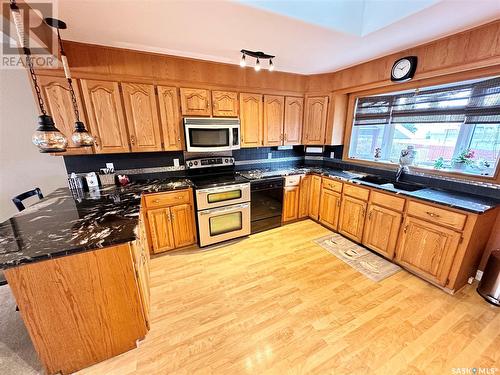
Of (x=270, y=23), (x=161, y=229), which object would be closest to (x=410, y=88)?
(x=270, y=23)

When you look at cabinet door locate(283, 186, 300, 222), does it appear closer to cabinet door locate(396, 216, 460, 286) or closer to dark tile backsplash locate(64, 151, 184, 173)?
cabinet door locate(396, 216, 460, 286)

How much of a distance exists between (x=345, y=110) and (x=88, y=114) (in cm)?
373

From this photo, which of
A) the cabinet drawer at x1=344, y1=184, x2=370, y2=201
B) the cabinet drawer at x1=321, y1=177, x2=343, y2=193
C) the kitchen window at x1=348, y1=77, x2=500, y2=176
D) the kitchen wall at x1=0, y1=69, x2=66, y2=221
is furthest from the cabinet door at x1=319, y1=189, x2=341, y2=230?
the kitchen wall at x1=0, y1=69, x2=66, y2=221

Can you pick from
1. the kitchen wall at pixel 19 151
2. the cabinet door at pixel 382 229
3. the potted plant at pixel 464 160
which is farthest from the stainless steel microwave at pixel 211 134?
the potted plant at pixel 464 160

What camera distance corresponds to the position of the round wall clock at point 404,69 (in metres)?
2.31

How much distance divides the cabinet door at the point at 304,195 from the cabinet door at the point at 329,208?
27cm

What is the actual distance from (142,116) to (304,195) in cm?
276

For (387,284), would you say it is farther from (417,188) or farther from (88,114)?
(88,114)

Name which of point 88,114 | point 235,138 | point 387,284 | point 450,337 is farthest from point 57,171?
point 450,337

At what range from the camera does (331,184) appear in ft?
10.6

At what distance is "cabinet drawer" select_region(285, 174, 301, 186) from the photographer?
3.32 metres

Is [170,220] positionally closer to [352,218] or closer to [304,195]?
[304,195]

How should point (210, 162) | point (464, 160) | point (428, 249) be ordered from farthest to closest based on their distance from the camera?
point (210, 162), point (464, 160), point (428, 249)

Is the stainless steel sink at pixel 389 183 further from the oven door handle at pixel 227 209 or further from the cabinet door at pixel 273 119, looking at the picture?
the oven door handle at pixel 227 209
